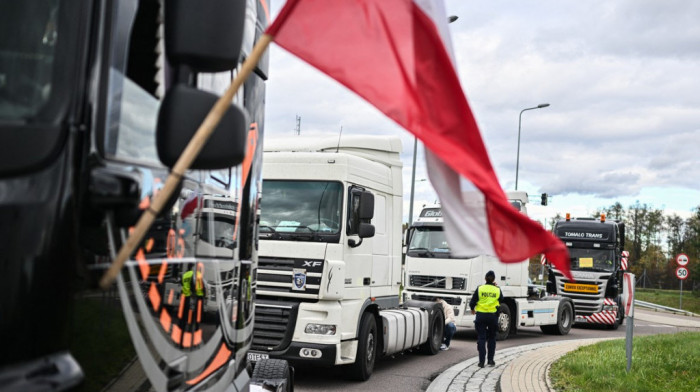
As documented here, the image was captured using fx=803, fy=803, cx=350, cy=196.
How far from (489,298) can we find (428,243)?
5307 millimetres

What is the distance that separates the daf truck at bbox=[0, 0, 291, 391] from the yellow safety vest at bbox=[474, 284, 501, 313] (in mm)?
11792

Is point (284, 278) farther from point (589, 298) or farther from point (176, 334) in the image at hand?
point (589, 298)

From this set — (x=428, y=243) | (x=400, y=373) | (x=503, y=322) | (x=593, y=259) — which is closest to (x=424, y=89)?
(x=400, y=373)

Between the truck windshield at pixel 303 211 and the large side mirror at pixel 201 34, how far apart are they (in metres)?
8.84

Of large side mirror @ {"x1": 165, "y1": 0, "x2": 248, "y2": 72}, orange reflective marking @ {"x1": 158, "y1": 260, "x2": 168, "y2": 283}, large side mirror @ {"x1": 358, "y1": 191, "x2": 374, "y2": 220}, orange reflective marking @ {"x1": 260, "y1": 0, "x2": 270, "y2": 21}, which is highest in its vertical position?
orange reflective marking @ {"x1": 260, "y1": 0, "x2": 270, "y2": 21}

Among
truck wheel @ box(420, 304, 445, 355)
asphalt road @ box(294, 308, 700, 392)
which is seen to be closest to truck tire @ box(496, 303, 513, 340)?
asphalt road @ box(294, 308, 700, 392)

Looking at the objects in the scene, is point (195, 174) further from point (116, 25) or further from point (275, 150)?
point (275, 150)

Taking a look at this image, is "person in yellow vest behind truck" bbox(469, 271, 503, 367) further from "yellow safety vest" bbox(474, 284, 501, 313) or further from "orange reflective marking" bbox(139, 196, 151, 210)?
"orange reflective marking" bbox(139, 196, 151, 210)

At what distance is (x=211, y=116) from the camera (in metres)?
2.09

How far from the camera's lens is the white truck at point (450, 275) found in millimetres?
19062

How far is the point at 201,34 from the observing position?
2.13 meters

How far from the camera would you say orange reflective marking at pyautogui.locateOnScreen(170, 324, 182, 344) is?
2.73 meters

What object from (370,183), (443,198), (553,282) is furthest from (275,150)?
(553,282)

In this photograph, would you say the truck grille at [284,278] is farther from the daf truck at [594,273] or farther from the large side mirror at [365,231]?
the daf truck at [594,273]
